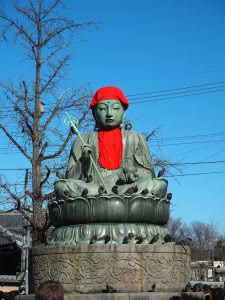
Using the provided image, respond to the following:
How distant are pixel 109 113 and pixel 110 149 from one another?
0.68m

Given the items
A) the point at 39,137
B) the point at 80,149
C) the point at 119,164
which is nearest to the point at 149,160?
the point at 119,164

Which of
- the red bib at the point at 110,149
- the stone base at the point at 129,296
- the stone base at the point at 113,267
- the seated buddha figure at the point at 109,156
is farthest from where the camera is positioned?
the red bib at the point at 110,149

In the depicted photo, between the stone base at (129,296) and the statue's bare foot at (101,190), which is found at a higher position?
the statue's bare foot at (101,190)

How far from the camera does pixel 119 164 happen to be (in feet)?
33.4

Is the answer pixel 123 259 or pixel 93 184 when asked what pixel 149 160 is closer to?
pixel 93 184

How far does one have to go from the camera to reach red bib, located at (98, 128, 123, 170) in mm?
10172

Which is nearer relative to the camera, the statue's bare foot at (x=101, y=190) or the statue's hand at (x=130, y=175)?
the statue's bare foot at (x=101, y=190)

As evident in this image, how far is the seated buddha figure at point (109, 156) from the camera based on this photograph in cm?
937

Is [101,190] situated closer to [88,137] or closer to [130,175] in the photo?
[130,175]

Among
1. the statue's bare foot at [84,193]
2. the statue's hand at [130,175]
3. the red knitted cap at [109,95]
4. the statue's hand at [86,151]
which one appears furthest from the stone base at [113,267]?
the red knitted cap at [109,95]

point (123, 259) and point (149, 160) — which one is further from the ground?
point (149, 160)

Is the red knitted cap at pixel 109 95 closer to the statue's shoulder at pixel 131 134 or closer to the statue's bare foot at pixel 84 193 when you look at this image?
the statue's shoulder at pixel 131 134

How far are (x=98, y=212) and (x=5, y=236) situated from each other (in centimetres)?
1425

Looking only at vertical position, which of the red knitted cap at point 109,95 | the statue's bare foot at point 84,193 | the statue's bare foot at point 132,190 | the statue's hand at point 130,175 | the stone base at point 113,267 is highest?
the red knitted cap at point 109,95
